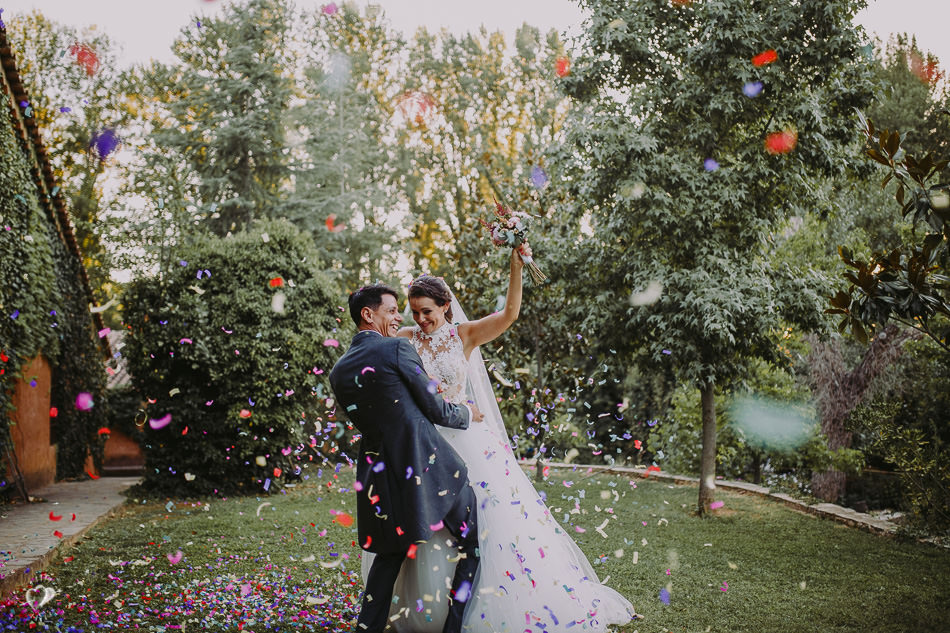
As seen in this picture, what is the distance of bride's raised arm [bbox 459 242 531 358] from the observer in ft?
12.8

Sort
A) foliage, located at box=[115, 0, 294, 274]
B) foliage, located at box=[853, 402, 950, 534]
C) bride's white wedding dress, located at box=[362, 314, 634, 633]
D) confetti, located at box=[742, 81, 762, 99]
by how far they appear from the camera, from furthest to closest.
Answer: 1. foliage, located at box=[115, 0, 294, 274]
2. confetti, located at box=[742, 81, 762, 99]
3. foliage, located at box=[853, 402, 950, 534]
4. bride's white wedding dress, located at box=[362, 314, 634, 633]

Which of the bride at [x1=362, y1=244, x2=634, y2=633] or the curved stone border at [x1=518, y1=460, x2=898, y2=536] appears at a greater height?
the bride at [x1=362, y1=244, x2=634, y2=633]

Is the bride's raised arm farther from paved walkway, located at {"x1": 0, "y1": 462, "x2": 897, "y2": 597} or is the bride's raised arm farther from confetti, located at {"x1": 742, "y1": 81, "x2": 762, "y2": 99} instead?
confetti, located at {"x1": 742, "y1": 81, "x2": 762, "y2": 99}

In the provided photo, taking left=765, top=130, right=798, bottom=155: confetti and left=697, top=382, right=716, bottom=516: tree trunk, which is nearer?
left=765, top=130, right=798, bottom=155: confetti

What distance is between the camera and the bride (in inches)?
147

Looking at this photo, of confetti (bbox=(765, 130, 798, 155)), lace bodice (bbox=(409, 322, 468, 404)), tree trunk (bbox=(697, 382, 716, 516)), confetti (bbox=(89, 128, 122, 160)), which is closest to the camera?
lace bodice (bbox=(409, 322, 468, 404))

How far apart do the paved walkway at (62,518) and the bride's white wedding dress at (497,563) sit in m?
2.99

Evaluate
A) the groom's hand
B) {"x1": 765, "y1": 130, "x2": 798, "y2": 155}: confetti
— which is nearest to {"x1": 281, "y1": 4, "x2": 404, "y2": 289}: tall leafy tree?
{"x1": 765, "y1": 130, "x2": 798, "y2": 155}: confetti

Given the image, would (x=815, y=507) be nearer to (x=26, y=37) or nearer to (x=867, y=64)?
(x=867, y=64)

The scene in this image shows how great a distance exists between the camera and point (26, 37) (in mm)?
20750

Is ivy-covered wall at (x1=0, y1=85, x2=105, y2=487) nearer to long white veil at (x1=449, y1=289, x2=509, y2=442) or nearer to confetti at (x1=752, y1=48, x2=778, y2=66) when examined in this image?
long white veil at (x1=449, y1=289, x2=509, y2=442)

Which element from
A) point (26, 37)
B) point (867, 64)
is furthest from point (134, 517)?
point (26, 37)

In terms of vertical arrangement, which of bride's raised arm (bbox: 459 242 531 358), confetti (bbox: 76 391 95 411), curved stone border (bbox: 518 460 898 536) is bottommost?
curved stone border (bbox: 518 460 898 536)

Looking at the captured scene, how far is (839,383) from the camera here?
9.27 metres
